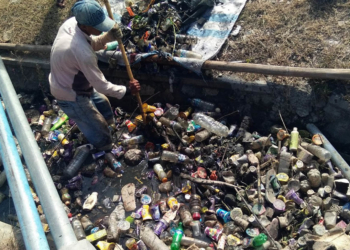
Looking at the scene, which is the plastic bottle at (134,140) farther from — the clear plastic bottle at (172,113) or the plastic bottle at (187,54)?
the plastic bottle at (187,54)

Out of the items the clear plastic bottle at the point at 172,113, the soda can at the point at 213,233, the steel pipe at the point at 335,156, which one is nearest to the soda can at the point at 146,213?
the soda can at the point at 213,233

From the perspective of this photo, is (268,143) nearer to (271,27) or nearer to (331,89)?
(331,89)

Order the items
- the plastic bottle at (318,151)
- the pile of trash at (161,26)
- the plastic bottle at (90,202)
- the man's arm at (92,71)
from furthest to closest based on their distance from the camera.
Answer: the pile of trash at (161,26) → the plastic bottle at (90,202) → the plastic bottle at (318,151) → the man's arm at (92,71)

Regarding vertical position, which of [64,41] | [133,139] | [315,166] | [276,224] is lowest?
[133,139]

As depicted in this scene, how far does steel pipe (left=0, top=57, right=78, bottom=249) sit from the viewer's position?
2827 mm

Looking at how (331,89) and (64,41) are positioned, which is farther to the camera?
(331,89)

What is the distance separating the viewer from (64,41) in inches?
157

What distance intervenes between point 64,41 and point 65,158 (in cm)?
216

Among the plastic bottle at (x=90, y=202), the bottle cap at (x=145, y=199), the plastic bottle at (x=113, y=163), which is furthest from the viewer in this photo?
the plastic bottle at (x=113, y=163)

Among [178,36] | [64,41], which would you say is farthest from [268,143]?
[64,41]

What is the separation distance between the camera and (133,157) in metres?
5.11

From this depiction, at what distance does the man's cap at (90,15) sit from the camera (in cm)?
371

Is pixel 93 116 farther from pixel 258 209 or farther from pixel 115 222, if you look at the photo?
pixel 258 209

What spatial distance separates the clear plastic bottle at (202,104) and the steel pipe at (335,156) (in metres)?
1.56
